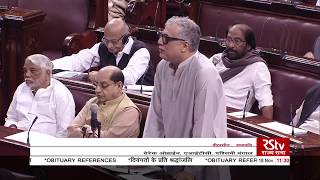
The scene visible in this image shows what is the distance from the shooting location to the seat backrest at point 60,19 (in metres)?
5.48

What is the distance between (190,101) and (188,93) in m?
0.04

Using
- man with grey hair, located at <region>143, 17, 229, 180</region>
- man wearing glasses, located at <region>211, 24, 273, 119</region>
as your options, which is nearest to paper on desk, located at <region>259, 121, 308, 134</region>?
man with grey hair, located at <region>143, 17, 229, 180</region>

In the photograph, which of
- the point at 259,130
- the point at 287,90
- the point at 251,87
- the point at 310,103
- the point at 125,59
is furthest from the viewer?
the point at 125,59

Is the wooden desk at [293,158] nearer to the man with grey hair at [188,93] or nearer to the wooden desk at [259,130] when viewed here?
the wooden desk at [259,130]

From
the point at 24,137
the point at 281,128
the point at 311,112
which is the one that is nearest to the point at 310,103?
the point at 311,112

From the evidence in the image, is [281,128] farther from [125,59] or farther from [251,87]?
[125,59]

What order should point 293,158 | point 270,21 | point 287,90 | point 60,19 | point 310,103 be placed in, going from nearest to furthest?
1. point 293,158
2. point 310,103
3. point 287,90
4. point 270,21
5. point 60,19

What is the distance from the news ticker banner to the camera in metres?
2.86

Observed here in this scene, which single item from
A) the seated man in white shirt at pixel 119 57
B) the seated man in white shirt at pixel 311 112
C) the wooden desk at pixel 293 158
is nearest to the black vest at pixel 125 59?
the seated man in white shirt at pixel 119 57

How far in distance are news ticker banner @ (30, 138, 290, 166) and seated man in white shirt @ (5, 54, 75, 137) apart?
85 centimetres

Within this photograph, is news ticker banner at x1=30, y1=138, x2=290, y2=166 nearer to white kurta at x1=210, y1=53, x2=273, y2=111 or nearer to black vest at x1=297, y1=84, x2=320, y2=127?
black vest at x1=297, y1=84, x2=320, y2=127

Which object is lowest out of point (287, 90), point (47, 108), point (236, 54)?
point (47, 108)

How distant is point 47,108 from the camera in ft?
12.5

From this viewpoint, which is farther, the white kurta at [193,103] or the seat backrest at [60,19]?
the seat backrest at [60,19]
